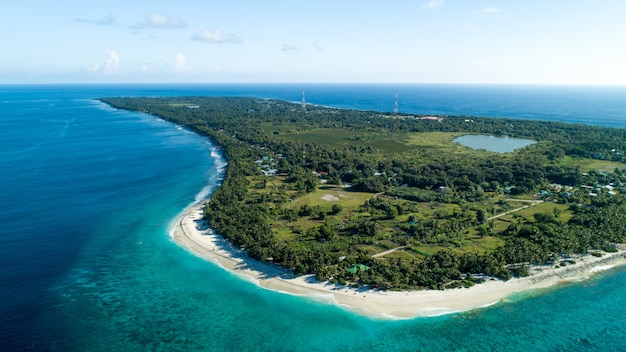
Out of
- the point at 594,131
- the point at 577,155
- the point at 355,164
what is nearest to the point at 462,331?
the point at 355,164

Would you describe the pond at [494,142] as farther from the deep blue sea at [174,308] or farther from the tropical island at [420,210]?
the deep blue sea at [174,308]

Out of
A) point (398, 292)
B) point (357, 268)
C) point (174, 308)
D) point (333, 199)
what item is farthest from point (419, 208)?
point (174, 308)

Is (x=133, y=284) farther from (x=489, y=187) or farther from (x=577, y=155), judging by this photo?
(x=577, y=155)

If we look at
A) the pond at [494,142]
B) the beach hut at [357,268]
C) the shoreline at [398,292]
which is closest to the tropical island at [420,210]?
the beach hut at [357,268]

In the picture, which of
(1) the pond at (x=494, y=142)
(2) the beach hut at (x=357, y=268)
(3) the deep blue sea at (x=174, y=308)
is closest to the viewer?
(3) the deep blue sea at (x=174, y=308)

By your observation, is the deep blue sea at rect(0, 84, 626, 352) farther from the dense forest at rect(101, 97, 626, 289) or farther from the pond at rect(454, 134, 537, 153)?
the pond at rect(454, 134, 537, 153)

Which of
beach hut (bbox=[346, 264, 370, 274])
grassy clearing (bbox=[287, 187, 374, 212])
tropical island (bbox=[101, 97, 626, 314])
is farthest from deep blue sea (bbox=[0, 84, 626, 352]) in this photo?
grassy clearing (bbox=[287, 187, 374, 212])
